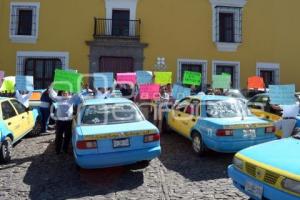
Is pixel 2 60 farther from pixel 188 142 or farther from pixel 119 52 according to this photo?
pixel 188 142

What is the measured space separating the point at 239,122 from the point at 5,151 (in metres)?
5.11

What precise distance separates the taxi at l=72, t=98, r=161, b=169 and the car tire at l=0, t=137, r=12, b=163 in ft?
5.72

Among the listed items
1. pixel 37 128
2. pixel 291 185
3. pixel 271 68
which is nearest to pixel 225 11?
pixel 271 68

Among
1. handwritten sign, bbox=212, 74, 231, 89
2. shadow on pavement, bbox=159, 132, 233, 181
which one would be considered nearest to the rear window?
shadow on pavement, bbox=159, 132, 233, 181

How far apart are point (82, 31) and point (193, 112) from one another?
10374 mm

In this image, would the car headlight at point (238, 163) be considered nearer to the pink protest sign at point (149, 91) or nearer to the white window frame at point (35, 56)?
the pink protest sign at point (149, 91)

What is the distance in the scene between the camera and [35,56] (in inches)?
647

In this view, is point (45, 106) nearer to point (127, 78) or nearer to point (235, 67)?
point (127, 78)

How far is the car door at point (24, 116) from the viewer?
27.1 ft

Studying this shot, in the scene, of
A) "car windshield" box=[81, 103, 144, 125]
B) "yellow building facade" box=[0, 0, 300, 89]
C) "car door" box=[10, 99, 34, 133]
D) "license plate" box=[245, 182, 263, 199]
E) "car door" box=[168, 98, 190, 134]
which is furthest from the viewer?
"yellow building facade" box=[0, 0, 300, 89]

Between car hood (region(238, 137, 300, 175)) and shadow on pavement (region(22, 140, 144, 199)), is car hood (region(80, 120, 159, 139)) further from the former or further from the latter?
car hood (region(238, 137, 300, 175))

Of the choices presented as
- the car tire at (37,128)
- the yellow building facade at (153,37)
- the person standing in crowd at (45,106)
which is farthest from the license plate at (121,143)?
the yellow building facade at (153,37)

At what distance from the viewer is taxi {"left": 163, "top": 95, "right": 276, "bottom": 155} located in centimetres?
687

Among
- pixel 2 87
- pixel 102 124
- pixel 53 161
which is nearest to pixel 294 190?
pixel 102 124
